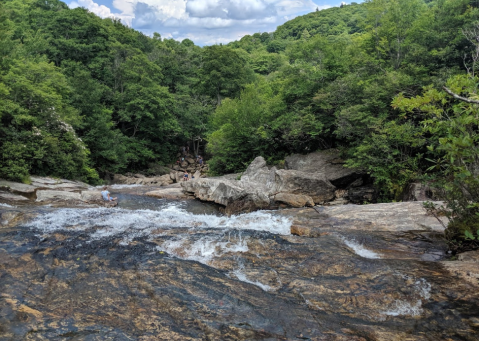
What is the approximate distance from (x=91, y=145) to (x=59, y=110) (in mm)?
6551

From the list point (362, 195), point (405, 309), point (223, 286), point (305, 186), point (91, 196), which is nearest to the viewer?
point (405, 309)

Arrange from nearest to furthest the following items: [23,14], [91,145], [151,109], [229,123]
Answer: [229,123], [91,145], [151,109], [23,14]

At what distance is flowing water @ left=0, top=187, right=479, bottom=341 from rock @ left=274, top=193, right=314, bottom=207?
22.0 feet

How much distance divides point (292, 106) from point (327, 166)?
6.35 metres

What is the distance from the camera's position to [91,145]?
99.8ft

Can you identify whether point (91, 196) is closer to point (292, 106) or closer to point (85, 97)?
point (292, 106)

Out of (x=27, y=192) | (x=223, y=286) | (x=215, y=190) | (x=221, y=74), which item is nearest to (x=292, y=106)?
(x=215, y=190)

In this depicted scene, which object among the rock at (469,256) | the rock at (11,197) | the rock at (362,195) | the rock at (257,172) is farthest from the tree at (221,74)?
the rock at (469,256)

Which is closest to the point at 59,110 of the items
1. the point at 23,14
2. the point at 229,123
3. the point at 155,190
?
the point at 155,190

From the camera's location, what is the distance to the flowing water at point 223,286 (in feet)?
15.8

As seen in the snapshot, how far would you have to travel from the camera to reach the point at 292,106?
953 inches

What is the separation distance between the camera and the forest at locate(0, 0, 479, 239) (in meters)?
10.1

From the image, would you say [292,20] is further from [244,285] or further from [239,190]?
[244,285]

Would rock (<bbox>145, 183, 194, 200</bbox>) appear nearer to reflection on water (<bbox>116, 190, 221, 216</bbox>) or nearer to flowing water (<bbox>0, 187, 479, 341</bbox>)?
reflection on water (<bbox>116, 190, 221, 216</bbox>)
